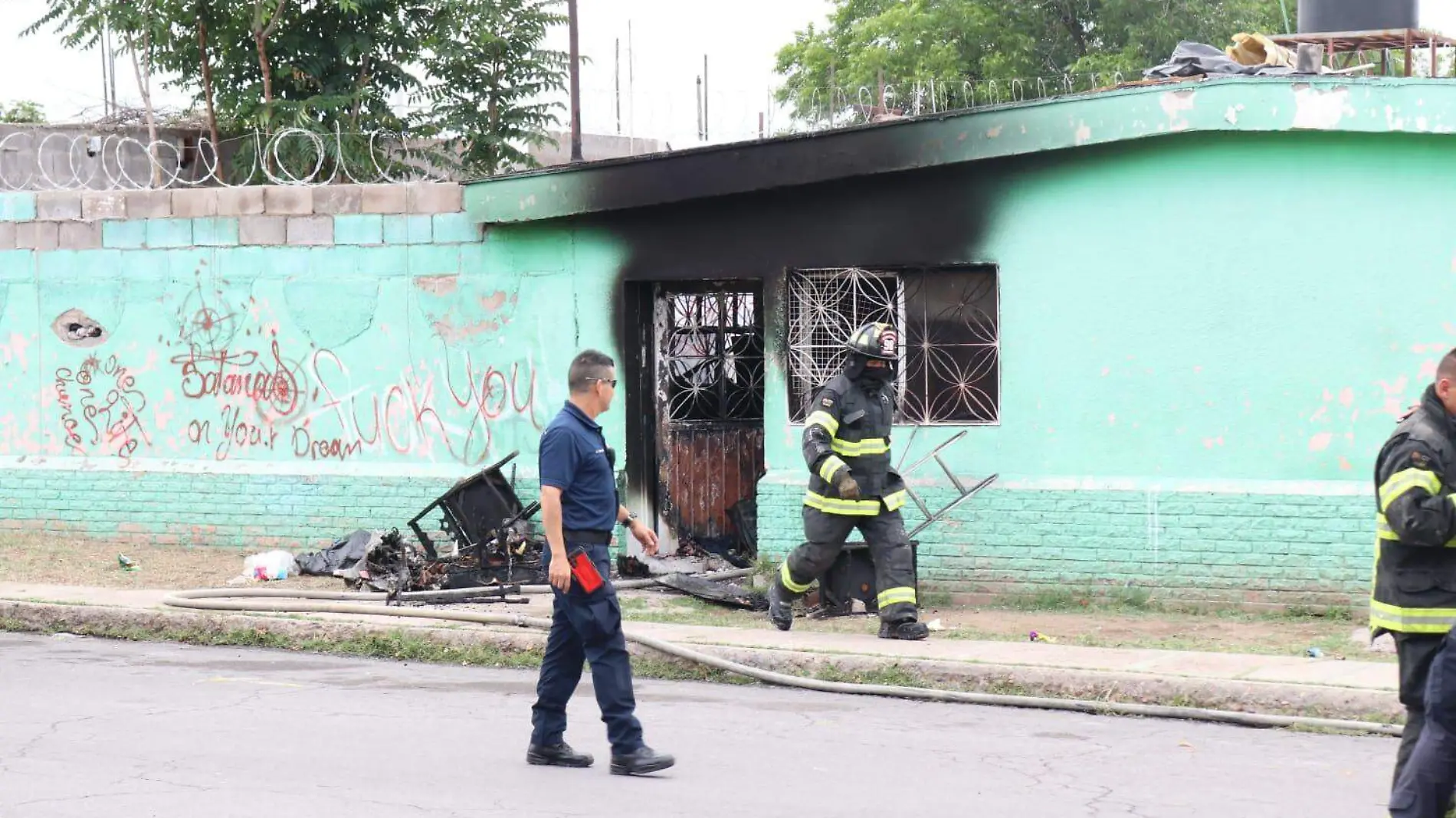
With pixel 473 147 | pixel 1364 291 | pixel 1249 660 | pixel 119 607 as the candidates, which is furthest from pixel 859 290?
pixel 473 147

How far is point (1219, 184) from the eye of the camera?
418 inches

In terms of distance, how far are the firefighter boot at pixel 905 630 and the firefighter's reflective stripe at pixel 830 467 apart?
0.90 m

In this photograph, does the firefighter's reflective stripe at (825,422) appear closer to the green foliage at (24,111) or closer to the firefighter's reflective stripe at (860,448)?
the firefighter's reflective stripe at (860,448)

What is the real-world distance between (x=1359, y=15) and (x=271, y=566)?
365 inches

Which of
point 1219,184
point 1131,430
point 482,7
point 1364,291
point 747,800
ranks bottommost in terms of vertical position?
point 747,800

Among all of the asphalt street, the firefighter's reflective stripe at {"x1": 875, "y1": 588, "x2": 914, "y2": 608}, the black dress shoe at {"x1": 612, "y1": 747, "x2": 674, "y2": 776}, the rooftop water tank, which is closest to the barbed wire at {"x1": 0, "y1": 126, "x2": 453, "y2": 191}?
the rooftop water tank

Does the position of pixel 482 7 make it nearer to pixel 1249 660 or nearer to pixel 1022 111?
pixel 1022 111

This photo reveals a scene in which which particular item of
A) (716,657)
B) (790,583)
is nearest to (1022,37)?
(790,583)

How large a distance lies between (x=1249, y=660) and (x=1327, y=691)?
33.3 inches

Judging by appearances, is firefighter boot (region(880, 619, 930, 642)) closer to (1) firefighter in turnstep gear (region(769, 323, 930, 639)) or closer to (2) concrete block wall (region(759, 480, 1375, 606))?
(1) firefighter in turnstep gear (region(769, 323, 930, 639))

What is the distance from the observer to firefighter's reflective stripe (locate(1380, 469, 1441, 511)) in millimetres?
5590

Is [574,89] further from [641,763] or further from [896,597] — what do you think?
[641,763]

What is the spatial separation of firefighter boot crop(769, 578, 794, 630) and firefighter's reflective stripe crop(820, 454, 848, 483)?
0.90m

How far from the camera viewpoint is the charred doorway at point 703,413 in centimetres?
1284
